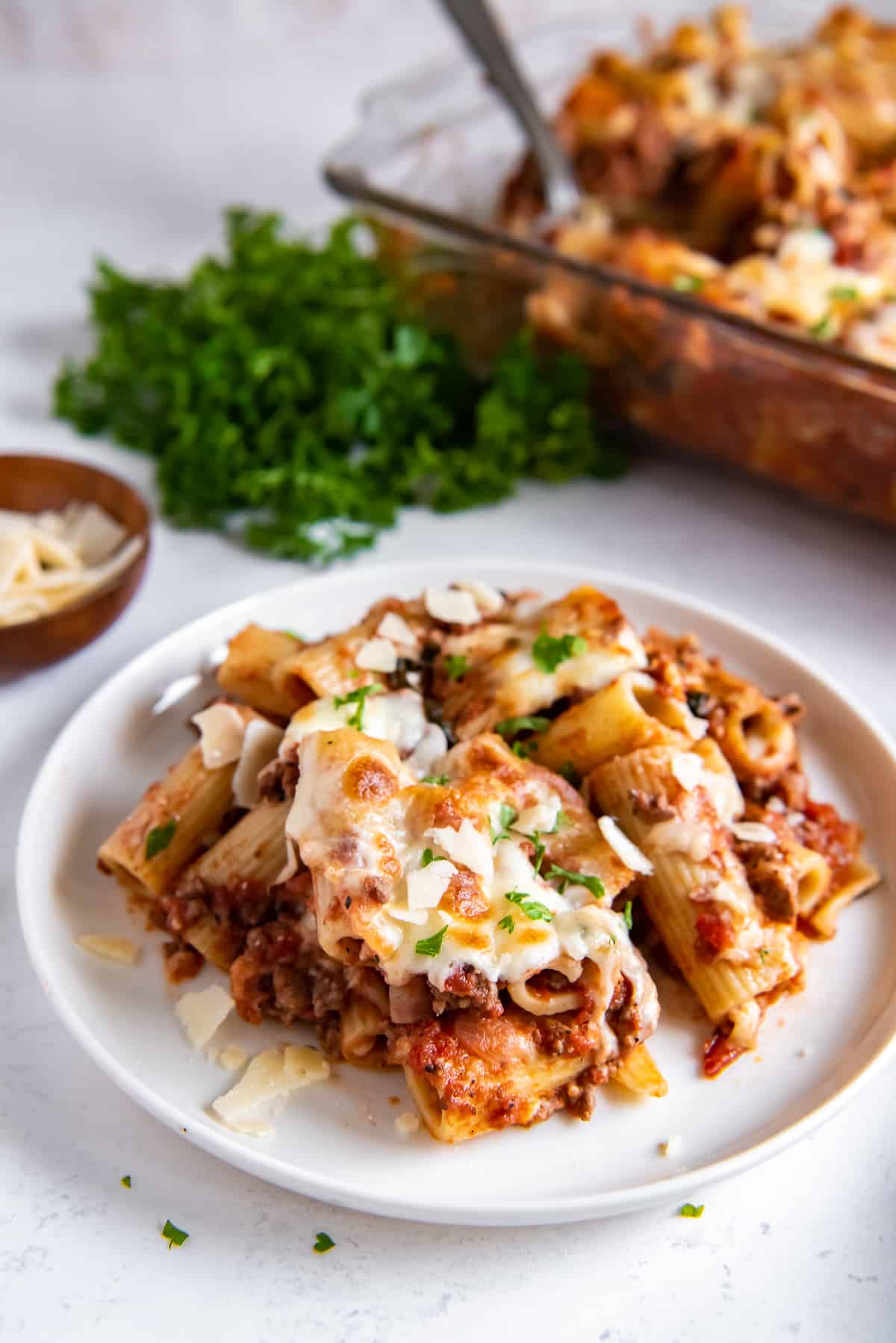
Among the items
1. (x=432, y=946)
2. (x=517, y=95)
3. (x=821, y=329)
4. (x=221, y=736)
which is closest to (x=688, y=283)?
(x=821, y=329)

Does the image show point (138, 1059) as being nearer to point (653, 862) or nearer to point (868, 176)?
point (653, 862)

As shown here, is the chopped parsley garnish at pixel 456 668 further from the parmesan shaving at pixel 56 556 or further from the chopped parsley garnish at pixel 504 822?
the parmesan shaving at pixel 56 556

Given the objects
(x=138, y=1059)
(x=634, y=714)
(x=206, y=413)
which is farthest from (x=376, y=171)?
(x=138, y=1059)

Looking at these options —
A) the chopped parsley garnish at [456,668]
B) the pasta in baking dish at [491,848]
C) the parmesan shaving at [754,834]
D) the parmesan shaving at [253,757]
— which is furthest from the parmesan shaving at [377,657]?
the parmesan shaving at [754,834]

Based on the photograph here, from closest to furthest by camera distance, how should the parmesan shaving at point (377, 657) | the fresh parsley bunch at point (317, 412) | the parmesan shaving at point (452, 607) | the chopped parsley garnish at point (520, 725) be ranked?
the chopped parsley garnish at point (520, 725) < the parmesan shaving at point (377, 657) < the parmesan shaving at point (452, 607) < the fresh parsley bunch at point (317, 412)

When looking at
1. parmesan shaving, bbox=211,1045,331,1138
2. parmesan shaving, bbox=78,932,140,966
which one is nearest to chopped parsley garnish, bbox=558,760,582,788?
parmesan shaving, bbox=211,1045,331,1138

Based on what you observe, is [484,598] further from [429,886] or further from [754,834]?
[429,886]
